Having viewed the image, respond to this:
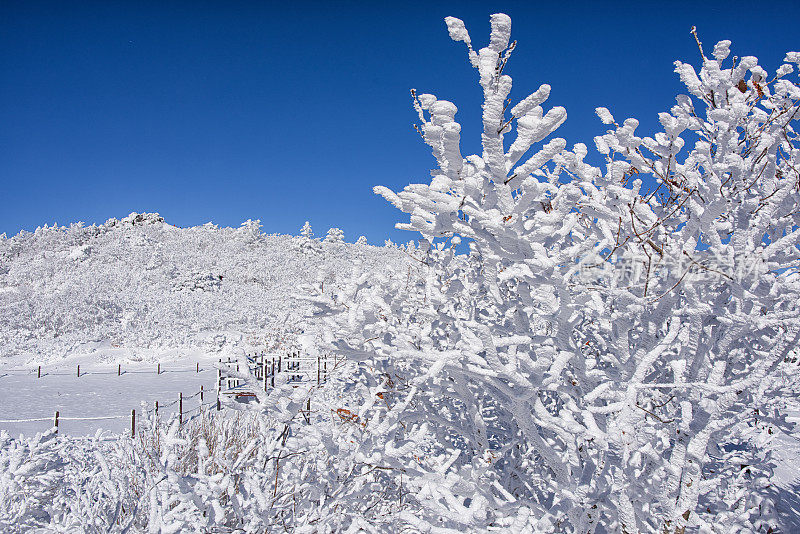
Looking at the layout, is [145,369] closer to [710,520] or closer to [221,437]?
[221,437]

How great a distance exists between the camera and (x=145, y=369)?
60.7 feet

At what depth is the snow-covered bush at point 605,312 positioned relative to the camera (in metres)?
1.83

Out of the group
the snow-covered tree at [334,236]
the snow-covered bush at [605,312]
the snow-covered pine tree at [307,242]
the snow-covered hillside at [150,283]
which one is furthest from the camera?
the snow-covered tree at [334,236]

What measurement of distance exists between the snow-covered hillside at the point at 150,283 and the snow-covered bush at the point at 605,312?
899 millimetres

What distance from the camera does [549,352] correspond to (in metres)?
1.91

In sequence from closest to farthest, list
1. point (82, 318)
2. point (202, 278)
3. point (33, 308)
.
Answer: point (82, 318)
point (33, 308)
point (202, 278)

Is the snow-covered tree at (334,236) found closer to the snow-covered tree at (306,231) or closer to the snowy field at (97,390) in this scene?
the snow-covered tree at (306,231)

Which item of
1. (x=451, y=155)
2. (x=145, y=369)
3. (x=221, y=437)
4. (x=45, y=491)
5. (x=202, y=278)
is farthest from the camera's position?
(x=202, y=278)

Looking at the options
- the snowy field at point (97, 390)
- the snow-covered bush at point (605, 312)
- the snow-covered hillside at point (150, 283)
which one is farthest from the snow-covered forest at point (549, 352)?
the snowy field at point (97, 390)

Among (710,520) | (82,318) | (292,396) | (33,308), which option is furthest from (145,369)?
(710,520)

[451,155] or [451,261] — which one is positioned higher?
[451,155]

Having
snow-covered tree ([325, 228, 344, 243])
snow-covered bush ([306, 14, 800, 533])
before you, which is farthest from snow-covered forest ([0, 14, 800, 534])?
snow-covered tree ([325, 228, 344, 243])

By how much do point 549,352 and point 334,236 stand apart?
6198 centimetres

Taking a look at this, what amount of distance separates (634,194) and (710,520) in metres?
1.91
